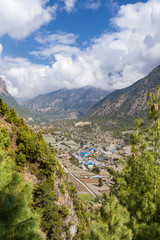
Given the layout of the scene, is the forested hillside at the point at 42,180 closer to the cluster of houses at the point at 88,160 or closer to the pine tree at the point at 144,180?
the pine tree at the point at 144,180

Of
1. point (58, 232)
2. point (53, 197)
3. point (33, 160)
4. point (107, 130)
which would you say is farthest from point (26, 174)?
point (107, 130)

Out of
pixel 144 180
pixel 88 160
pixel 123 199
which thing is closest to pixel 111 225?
pixel 123 199

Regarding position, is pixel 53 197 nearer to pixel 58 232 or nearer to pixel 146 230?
pixel 58 232

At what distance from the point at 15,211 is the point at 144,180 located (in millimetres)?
4674

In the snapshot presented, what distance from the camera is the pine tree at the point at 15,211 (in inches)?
119

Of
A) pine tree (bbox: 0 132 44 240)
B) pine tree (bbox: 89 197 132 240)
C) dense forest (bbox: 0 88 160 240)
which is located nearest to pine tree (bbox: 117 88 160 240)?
dense forest (bbox: 0 88 160 240)

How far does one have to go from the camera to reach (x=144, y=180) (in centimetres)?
559

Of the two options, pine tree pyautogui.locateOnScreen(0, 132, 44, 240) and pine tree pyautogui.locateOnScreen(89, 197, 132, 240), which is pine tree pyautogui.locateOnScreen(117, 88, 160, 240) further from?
pine tree pyautogui.locateOnScreen(0, 132, 44, 240)

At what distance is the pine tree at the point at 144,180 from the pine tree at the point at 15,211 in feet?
13.0

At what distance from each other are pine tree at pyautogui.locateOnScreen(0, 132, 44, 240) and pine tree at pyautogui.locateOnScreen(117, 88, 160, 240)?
3.97m

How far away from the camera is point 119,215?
5.03 metres

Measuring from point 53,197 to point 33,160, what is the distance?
193 inches

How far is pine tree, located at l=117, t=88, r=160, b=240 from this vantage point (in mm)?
5145

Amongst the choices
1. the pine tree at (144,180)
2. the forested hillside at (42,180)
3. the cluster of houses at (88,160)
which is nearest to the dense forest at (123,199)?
the pine tree at (144,180)
